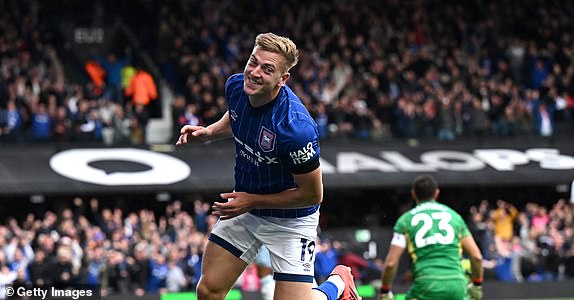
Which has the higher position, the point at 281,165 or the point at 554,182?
the point at 281,165

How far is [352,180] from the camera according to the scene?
22.7 m

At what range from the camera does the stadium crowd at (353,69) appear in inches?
861

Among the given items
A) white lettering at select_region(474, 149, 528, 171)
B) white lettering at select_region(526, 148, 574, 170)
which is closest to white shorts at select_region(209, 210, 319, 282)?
white lettering at select_region(474, 149, 528, 171)

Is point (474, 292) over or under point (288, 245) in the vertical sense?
under

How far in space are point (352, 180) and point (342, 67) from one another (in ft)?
10.3

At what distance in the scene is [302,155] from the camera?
7402 mm

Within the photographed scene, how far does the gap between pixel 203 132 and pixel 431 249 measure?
269 centimetres

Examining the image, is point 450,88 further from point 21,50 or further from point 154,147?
point 21,50

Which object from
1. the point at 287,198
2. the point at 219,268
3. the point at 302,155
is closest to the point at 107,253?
the point at 219,268

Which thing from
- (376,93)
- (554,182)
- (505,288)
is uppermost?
(376,93)

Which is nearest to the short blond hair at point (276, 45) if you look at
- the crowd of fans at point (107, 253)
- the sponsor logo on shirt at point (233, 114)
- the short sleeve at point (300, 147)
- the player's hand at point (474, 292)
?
the short sleeve at point (300, 147)

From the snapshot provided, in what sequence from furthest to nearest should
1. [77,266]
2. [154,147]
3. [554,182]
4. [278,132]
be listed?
[554,182] < [154,147] < [77,266] < [278,132]

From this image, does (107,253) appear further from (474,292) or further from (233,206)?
(233,206)

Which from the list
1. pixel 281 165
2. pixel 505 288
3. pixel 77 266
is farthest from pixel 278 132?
pixel 505 288
